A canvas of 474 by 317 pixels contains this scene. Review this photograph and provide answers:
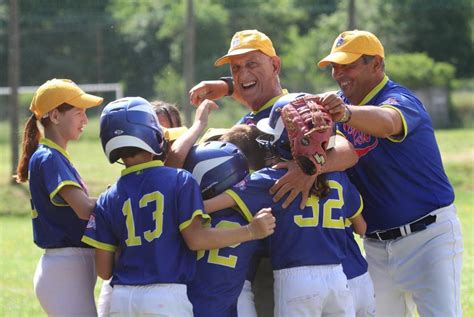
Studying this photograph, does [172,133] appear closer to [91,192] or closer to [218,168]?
[218,168]

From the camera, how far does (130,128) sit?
4.27m

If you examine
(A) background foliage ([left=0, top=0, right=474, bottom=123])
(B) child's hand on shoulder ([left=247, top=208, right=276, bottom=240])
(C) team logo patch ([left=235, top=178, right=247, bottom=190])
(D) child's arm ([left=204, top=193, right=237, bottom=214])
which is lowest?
(A) background foliage ([left=0, top=0, right=474, bottom=123])

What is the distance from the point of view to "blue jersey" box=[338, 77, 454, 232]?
16.6 ft

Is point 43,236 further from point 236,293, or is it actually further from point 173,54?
point 173,54

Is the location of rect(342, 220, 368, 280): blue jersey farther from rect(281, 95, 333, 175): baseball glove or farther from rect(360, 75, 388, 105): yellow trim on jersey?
rect(360, 75, 388, 105): yellow trim on jersey

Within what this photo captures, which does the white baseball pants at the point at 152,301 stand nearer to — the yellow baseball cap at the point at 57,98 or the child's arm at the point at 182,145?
A: the child's arm at the point at 182,145

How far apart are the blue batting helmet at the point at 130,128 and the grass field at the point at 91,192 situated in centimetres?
373

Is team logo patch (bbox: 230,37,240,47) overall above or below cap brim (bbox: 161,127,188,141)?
above

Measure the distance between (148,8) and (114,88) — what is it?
606 inches

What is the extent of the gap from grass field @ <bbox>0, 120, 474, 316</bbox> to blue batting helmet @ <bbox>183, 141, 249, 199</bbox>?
12.3ft

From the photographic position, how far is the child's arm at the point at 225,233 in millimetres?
4188

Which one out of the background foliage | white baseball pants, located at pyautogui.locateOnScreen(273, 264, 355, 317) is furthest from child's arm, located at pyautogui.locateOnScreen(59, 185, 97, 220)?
the background foliage

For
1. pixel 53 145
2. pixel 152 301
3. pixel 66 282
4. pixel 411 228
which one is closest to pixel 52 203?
pixel 53 145

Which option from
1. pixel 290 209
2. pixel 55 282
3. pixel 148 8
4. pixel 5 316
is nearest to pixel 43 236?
pixel 55 282
